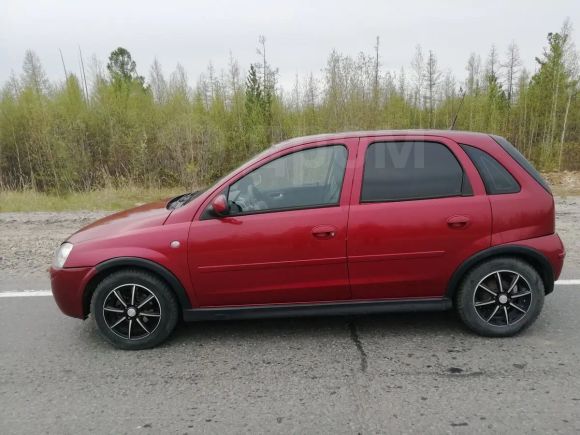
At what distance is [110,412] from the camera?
2.80m

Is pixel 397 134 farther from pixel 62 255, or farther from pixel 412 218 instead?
pixel 62 255

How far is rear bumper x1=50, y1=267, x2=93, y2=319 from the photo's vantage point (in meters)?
3.54

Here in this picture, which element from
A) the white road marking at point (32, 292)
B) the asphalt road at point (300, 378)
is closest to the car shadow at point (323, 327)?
the asphalt road at point (300, 378)

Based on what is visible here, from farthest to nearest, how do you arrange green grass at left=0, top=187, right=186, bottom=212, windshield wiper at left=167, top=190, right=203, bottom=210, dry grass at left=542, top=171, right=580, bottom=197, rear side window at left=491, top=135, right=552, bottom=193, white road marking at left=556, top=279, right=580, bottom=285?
1. dry grass at left=542, top=171, right=580, bottom=197
2. green grass at left=0, top=187, right=186, bottom=212
3. white road marking at left=556, top=279, right=580, bottom=285
4. windshield wiper at left=167, top=190, right=203, bottom=210
5. rear side window at left=491, top=135, right=552, bottom=193

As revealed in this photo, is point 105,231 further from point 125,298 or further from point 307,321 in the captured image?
point 307,321

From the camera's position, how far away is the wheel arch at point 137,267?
3.49 m

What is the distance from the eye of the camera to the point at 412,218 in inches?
137

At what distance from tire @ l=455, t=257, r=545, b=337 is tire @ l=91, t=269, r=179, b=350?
2375mm

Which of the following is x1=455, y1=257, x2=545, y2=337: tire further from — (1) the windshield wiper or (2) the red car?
(1) the windshield wiper

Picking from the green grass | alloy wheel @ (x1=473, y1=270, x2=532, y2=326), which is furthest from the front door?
the green grass

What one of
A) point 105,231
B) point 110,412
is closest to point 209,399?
point 110,412

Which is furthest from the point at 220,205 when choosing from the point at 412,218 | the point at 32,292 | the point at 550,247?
the point at 32,292

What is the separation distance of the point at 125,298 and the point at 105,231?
573 millimetres

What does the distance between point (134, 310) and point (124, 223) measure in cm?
72
